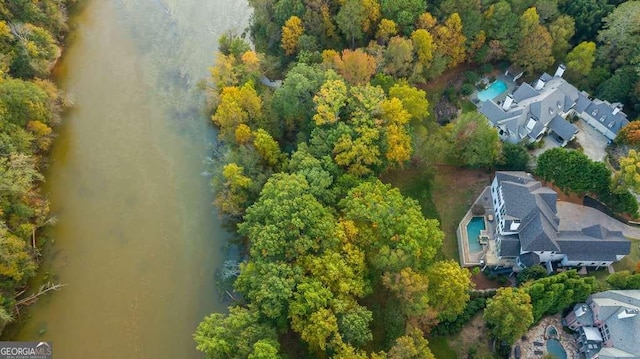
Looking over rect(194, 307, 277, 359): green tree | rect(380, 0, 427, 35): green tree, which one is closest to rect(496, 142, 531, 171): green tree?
rect(380, 0, 427, 35): green tree

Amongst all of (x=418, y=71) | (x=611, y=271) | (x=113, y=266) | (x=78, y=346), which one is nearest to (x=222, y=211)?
(x=113, y=266)

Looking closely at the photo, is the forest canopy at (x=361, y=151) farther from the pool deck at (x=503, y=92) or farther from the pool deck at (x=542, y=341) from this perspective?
the pool deck at (x=542, y=341)

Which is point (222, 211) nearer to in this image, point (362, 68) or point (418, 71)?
point (362, 68)

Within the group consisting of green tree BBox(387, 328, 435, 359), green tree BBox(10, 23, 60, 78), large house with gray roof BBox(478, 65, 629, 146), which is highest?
green tree BBox(10, 23, 60, 78)

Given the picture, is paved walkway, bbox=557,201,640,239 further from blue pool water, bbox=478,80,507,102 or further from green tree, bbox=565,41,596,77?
green tree, bbox=565,41,596,77

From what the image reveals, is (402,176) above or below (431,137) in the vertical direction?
below

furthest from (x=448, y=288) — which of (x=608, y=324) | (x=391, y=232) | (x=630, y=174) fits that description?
(x=630, y=174)

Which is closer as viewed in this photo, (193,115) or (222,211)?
(222,211)
